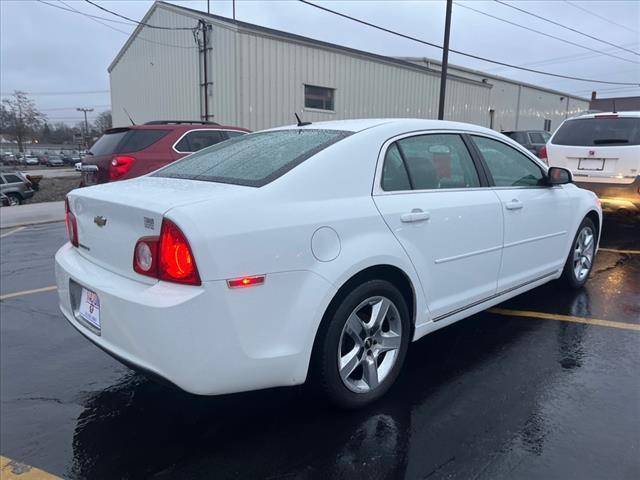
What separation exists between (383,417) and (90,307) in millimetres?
1670

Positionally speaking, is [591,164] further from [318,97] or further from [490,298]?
[318,97]

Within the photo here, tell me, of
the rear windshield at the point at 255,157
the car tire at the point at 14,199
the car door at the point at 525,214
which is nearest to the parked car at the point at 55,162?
the car tire at the point at 14,199

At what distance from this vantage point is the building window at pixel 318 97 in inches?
741

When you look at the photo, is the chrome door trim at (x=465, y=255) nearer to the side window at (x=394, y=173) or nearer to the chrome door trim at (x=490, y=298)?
the chrome door trim at (x=490, y=298)

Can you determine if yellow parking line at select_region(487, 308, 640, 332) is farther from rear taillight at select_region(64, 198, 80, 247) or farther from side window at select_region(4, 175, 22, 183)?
side window at select_region(4, 175, 22, 183)

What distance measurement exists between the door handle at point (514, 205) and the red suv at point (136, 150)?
17.9ft

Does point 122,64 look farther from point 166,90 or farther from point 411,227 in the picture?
point 411,227

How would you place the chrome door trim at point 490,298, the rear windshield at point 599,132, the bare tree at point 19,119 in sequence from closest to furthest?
the chrome door trim at point 490,298 < the rear windshield at point 599,132 < the bare tree at point 19,119

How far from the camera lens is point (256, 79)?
1708 centimetres

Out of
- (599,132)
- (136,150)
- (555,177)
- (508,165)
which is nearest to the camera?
(508,165)

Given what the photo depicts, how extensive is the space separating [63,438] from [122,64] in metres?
27.5

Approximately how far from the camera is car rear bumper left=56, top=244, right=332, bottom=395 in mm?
2234

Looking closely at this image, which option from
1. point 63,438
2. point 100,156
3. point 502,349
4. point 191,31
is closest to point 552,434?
point 502,349

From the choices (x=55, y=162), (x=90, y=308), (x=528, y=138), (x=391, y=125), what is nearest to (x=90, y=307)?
(x=90, y=308)
